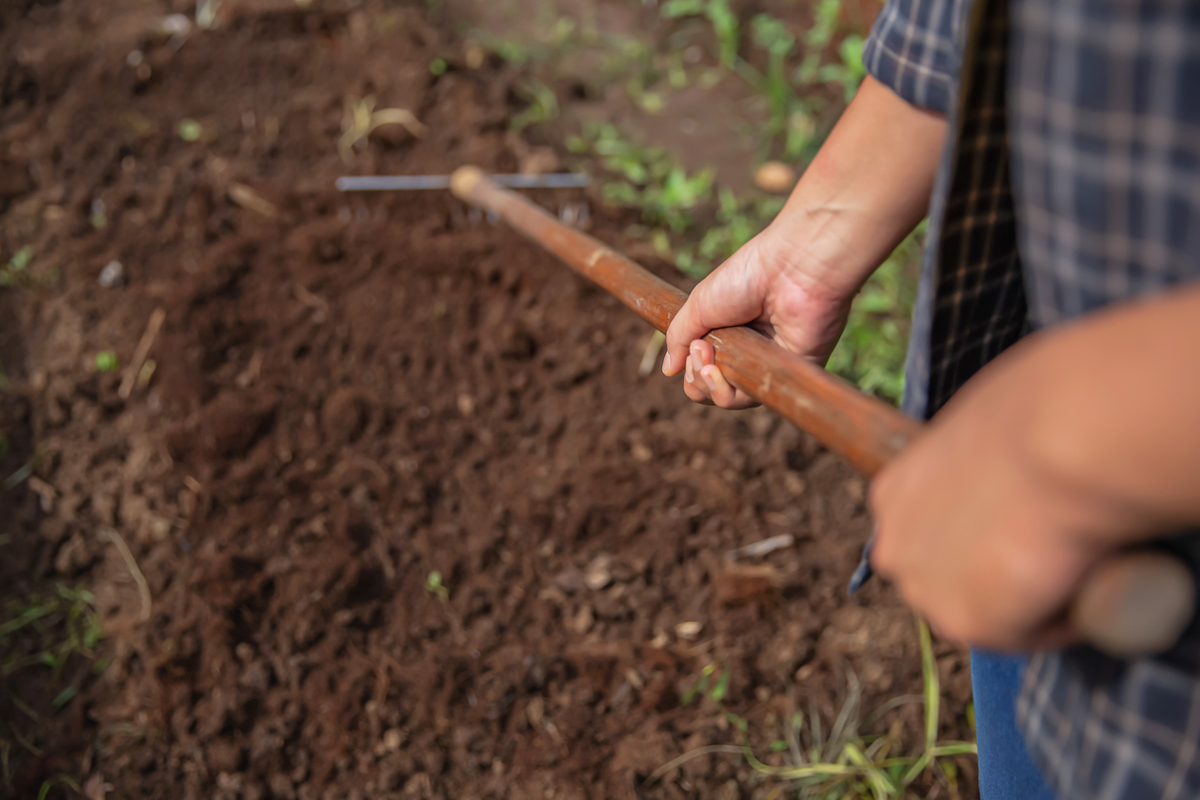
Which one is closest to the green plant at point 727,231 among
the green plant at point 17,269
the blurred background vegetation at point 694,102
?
Result: the blurred background vegetation at point 694,102

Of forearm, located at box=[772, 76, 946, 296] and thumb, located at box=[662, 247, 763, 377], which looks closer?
forearm, located at box=[772, 76, 946, 296]

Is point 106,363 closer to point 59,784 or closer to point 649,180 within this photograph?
point 59,784

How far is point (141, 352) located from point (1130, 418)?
2.78 metres

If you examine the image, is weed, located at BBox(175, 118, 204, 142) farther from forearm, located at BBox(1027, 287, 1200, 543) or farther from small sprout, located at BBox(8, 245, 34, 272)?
forearm, located at BBox(1027, 287, 1200, 543)

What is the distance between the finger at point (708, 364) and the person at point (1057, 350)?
337 mm

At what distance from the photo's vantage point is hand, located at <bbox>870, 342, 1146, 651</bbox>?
521 millimetres

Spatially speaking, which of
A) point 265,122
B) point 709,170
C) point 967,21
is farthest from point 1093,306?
point 265,122

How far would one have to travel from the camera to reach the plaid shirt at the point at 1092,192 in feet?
2.00

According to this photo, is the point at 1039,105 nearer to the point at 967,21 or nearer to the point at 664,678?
the point at 967,21

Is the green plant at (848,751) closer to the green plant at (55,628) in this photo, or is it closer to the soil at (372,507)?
the soil at (372,507)

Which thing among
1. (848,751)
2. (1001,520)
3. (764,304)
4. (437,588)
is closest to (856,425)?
(1001,520)

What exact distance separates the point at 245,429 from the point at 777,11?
298cm

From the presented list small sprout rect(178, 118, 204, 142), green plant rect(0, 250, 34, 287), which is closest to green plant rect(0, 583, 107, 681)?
green plant rect(0, 250, 34, 287)

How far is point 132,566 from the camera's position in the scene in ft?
7.02
